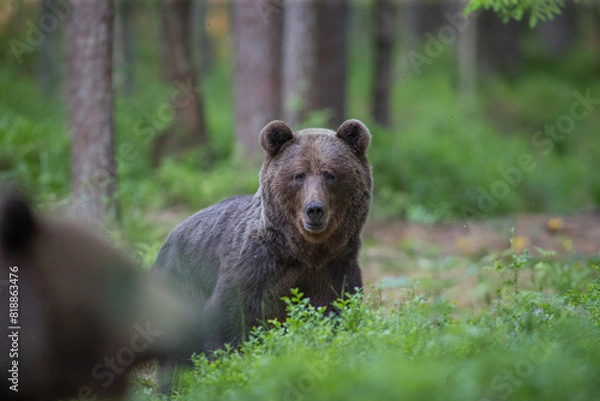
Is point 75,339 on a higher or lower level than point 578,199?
higher

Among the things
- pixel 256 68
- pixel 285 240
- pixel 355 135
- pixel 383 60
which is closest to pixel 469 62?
pixel 383 60

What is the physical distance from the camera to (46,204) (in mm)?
10930

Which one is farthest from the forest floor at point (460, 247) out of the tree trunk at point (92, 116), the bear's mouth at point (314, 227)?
the tree trunk at point (92, 116)

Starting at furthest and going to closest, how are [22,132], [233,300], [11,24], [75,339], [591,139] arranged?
[11,24] → [591,139] → [22,132] → [233,300] → [75,339]

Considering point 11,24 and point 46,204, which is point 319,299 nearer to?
point 46,204

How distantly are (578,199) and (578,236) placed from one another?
5.89m

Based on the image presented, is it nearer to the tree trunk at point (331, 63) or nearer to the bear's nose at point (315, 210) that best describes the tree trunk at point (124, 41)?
the tree trunk at point (331, 63)

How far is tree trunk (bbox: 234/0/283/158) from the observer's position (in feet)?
53.0

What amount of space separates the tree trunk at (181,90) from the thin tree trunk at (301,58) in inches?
94.3

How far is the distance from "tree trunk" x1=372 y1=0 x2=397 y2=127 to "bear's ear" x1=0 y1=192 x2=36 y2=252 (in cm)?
1637

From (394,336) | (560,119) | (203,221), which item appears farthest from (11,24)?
(394,336)

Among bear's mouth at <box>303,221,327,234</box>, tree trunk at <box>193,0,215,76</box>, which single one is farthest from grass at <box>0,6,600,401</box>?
tree trunk at <box>193,0,215,76</box>

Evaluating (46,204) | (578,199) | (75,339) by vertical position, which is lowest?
(578,199)

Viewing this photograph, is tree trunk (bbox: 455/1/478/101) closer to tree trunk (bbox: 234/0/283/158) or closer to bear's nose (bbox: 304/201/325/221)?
tree trunk (bbox: 234/0/283/158)
